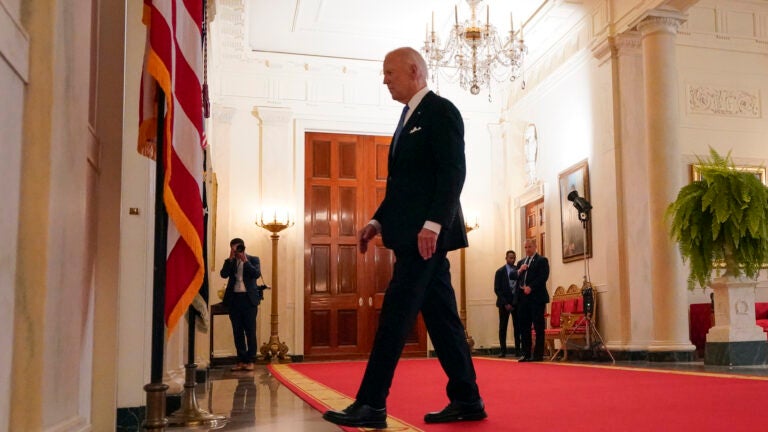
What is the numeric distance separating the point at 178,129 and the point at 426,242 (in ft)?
3.47

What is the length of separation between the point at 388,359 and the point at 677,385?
305cm

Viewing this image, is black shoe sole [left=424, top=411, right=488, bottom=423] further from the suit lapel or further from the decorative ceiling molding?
the decorative ceiling molding

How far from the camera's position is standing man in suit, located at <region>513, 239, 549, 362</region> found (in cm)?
991

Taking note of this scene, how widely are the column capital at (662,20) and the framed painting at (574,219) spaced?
7.00 feet

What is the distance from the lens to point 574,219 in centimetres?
1088

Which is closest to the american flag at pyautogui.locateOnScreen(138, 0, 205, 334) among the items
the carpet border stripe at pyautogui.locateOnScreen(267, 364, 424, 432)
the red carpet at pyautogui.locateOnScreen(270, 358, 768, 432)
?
the carpet border stripe at pyautogui.locateOnScreen(267, 364, 424, 432)

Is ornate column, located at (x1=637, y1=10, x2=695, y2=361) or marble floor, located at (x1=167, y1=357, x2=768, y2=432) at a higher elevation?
ornate column, located at (x1=637, y1=10, x2=695, y2=361)

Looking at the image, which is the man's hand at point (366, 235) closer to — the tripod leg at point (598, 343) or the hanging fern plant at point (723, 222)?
the hanging fern plant at point (723, 222)

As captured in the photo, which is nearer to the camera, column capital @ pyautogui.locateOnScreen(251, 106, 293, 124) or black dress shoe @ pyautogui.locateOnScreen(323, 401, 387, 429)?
black dress shoe @ pyautogui.locateOnScreen(323, 401, 387, 429)

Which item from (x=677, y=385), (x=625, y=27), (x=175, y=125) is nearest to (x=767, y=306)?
(x=625, y=27)

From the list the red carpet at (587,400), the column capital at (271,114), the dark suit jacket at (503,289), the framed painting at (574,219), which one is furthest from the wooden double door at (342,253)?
the red carpet at (587,400)

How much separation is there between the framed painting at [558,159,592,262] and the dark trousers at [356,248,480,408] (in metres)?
7.33

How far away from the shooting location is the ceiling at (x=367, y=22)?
437 inches

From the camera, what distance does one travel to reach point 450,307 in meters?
3.22
